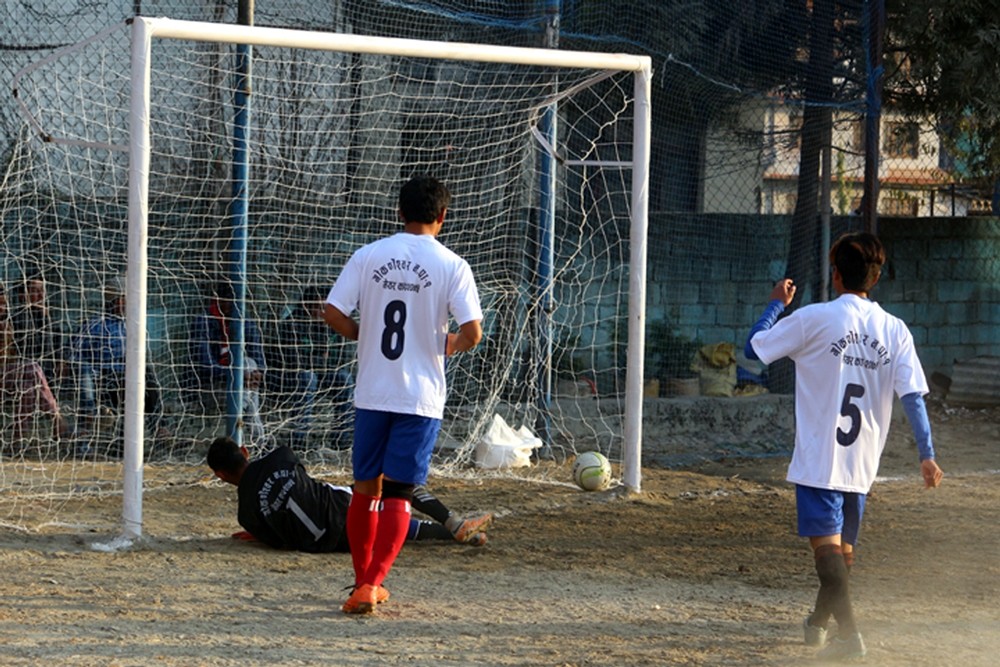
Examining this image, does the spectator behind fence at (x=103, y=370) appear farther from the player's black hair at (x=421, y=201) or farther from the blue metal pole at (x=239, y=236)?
the player's black hair at (x=421, y=201)

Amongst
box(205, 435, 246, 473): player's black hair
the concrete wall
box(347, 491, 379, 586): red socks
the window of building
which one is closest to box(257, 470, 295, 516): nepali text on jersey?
box(205, 435, 246, 473): player's black hair

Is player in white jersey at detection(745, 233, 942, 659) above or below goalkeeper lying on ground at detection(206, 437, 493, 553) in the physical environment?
above

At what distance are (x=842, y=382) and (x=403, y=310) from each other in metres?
1.69

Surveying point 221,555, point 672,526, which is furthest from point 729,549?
point 221,555

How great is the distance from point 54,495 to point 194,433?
1290 millimetres

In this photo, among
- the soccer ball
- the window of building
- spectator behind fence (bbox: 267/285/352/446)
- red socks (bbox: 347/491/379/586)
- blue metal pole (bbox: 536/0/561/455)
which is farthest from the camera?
the window of building

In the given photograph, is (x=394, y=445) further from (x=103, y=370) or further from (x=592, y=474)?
(x=103, y=370)

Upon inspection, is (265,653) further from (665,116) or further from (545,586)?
(665,116)

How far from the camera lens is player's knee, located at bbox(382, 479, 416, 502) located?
5367mm

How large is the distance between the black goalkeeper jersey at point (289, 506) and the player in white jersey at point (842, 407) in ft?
7.81

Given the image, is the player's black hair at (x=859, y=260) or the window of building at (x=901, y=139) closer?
the player's black hair at (x=859, y=260)

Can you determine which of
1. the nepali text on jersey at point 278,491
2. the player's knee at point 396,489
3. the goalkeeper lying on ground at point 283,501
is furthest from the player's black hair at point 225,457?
the player's knee at point 396,489

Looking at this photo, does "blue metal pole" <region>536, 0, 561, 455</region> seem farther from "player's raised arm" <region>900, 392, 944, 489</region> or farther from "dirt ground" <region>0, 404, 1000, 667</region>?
"player's raised arm" <region>900, 392, 944, 489</region>

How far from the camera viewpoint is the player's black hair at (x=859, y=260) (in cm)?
495
